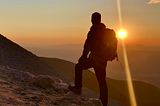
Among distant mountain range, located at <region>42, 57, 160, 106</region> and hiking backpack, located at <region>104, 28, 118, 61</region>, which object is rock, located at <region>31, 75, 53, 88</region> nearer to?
hiking backpack, located at <region>104, 28, 118, 61</region>

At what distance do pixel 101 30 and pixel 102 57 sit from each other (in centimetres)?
73

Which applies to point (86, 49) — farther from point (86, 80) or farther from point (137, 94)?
point (137, 94)

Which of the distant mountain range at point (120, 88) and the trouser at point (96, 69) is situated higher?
the trouser at point (96, 69)

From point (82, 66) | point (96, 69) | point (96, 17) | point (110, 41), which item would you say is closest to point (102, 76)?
point (96, 69)

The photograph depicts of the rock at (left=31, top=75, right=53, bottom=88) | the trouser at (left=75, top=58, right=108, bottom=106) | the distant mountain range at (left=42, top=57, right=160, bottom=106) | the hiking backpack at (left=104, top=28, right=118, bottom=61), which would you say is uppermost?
the hiking backpack at (left=104, top=28, right=118, bottom=61)

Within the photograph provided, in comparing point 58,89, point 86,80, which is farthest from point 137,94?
point 58,89

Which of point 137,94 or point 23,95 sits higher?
point 23,95

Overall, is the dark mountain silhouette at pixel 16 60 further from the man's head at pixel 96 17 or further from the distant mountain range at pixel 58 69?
the man's head at pixel 96 17

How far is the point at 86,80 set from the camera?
27.1 meters

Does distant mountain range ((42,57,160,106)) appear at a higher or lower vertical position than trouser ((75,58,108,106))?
lower

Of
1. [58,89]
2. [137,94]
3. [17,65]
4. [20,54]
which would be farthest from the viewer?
[137,94]

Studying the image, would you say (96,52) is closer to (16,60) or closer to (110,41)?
(110,41)

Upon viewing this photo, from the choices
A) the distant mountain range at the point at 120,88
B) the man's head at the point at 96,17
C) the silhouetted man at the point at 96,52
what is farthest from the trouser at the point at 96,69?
the distant mountain range at the point at 120,88

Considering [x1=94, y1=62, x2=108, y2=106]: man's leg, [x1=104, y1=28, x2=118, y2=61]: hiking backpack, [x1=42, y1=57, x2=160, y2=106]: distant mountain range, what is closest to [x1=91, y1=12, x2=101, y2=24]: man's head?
[x1=104, y1=28, x2=118, y2=61]: hiking backpack
